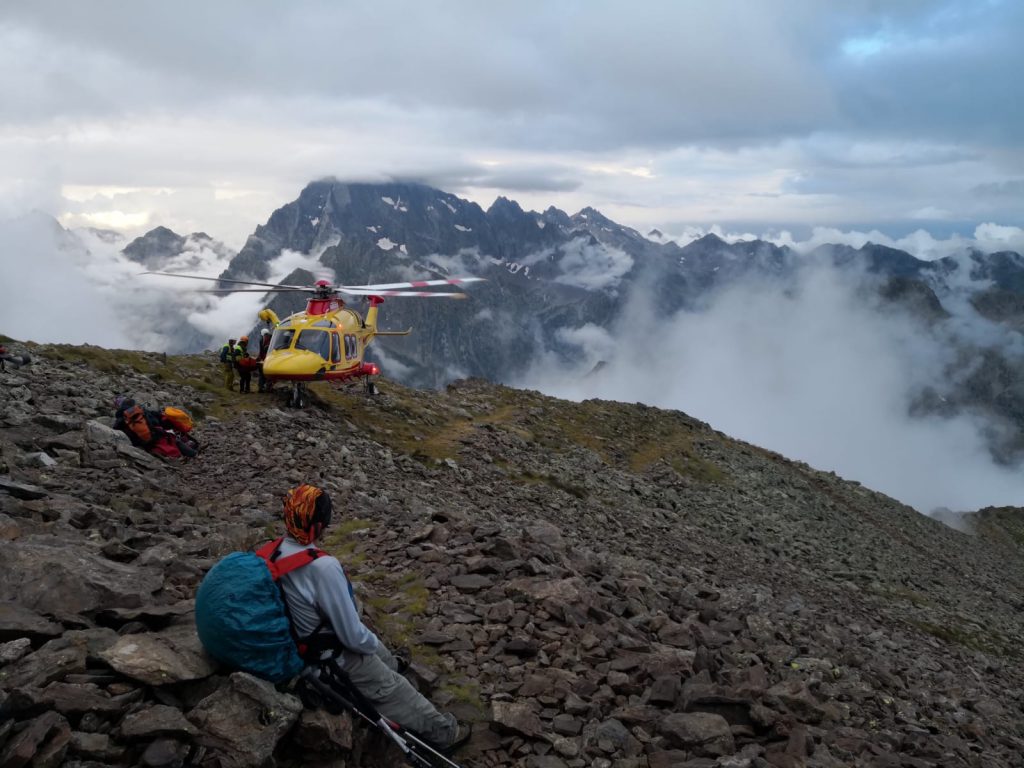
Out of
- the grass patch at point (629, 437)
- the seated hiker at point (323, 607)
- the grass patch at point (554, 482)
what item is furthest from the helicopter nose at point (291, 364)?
the seated hiker at point (323, 607)

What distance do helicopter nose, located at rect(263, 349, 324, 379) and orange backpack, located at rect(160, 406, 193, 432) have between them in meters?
7.26

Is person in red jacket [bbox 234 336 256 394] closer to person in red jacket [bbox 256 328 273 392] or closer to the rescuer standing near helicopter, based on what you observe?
the rescuer standing near helicopter

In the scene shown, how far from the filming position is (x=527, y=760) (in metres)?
7.98

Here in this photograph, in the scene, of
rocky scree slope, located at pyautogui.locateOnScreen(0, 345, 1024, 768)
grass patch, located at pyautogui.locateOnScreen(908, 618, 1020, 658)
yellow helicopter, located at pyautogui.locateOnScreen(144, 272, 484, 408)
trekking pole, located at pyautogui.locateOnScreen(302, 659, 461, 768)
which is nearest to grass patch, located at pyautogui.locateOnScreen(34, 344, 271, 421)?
rocky scree slope, located at pyautogui.locateOnScreen(0, 345, 1024, 768)

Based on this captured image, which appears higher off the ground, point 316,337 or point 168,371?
point 316,337

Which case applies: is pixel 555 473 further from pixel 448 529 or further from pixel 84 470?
pixel 84 470

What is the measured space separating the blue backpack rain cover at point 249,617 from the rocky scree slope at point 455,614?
0.80ft

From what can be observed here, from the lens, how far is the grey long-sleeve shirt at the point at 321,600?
702 cm

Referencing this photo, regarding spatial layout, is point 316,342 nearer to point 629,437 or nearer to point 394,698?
point 629,437

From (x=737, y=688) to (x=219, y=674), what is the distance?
21.8 feet

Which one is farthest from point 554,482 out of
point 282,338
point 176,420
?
point 176,420

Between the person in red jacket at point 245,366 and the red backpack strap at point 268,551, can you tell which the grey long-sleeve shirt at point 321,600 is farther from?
the person in red jacket at point 245,366

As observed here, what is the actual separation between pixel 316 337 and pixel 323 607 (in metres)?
22.3

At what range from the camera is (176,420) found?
19.4 m
